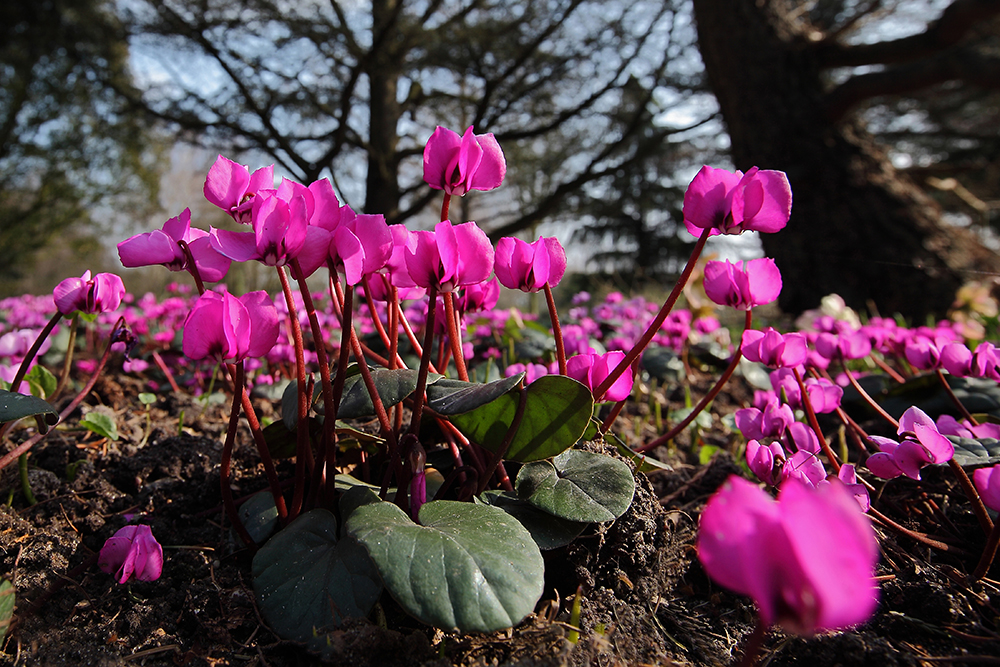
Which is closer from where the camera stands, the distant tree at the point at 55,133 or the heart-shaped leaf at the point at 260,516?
the heart-shaped leaf at the point at 260,516

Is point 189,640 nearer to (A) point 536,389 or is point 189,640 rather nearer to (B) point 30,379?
(A) point 536,389

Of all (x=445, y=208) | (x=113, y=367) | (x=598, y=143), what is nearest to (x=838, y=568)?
(x=445, y=208)

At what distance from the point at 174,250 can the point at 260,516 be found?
0.52 metres

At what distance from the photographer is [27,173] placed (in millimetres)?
9828

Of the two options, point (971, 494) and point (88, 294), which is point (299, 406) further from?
point (971, 494)

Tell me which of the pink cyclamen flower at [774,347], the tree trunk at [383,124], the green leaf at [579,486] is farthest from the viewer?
the tree trunk at [383,124]

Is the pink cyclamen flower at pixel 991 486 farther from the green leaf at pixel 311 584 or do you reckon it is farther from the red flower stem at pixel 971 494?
the green leaf at pixel 311 584

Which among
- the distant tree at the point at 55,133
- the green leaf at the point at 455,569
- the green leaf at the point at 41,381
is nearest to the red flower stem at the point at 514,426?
the green leaf at the point at 455,569

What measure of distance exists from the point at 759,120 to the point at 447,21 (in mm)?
3576

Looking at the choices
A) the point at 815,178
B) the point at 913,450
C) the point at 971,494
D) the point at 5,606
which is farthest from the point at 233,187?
the point at 815,178

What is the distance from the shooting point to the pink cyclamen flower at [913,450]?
0.89m

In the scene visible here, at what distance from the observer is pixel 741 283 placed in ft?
3.49

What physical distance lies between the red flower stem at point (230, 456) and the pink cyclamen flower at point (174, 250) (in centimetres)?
17

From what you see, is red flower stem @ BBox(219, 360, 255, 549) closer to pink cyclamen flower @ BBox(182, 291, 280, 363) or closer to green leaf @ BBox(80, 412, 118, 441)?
pink cyclamen flower @ BBox(182, 291, 280, 363)
